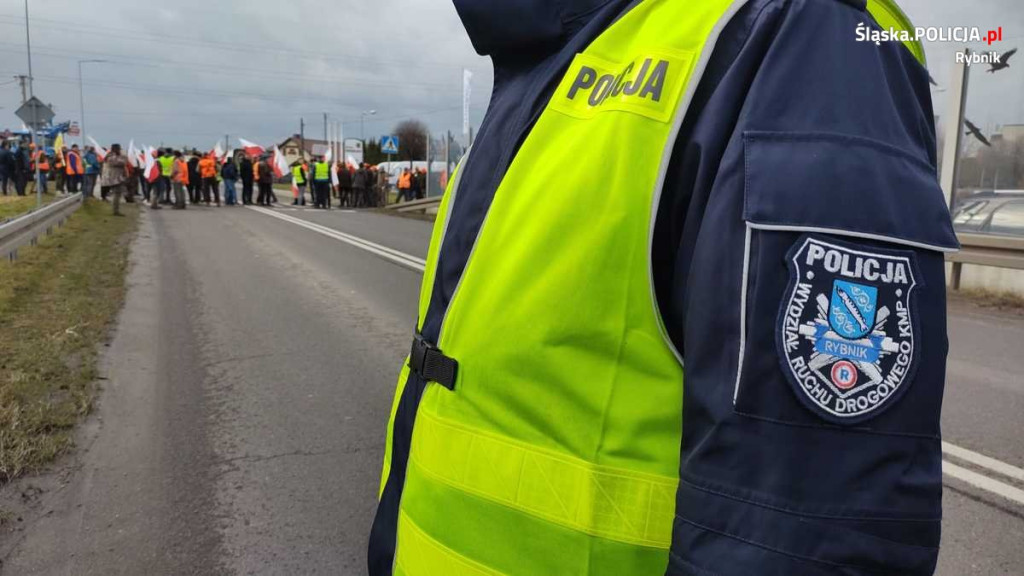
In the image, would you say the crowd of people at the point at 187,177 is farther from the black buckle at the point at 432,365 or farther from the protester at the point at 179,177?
the black buckle at the point at 432,365

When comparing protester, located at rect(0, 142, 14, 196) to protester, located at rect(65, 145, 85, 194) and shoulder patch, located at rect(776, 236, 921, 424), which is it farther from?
shoulder patch, located at rect(776, 236, 921, 424)

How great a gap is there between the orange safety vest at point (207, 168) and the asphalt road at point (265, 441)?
17582 millimetres

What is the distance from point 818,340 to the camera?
77 cm

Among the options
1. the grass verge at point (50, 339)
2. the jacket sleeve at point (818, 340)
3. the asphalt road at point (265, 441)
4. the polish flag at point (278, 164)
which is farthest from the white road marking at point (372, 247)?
the polish flag at point (278, 164)

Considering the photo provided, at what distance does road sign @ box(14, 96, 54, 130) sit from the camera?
1986cm

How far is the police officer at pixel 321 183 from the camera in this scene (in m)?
27.3

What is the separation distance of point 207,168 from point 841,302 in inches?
1050

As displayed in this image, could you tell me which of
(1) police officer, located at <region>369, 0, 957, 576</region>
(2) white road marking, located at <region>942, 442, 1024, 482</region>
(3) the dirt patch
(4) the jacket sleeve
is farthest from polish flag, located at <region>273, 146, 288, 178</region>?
(4) the jacket sleeve

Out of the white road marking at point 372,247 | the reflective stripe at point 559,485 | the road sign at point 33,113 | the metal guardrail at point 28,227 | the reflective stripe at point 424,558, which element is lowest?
the white road marking at point 372,247

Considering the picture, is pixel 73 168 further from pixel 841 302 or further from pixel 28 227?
pixel 841 302

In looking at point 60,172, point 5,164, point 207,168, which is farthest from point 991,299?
point 60,172

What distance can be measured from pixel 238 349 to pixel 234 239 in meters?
8.76

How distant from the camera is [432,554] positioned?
107 centimetres

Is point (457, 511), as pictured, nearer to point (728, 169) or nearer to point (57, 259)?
point (728, 169)
